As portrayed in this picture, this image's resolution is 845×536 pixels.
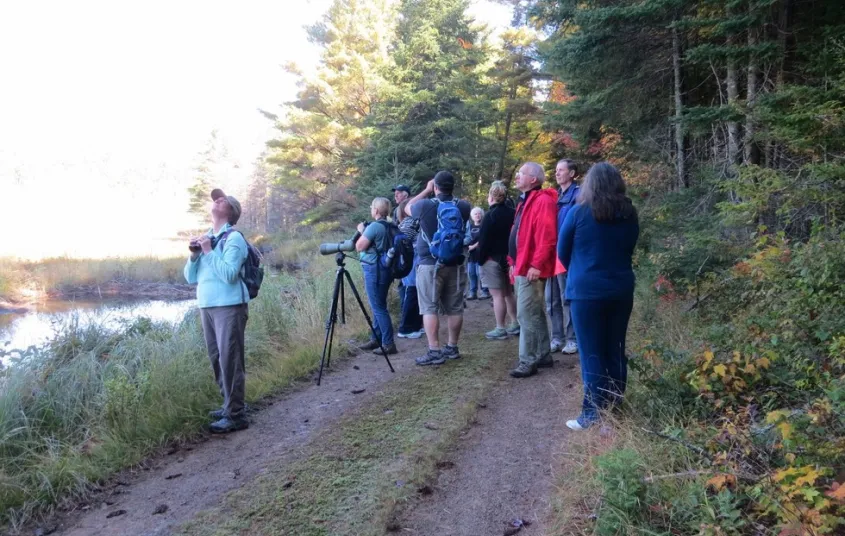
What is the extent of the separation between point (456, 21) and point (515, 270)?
1758 centimetres

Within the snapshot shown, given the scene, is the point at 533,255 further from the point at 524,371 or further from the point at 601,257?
the point at 601,257

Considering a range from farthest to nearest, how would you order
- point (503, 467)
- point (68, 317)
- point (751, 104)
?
1. point (68, 317)
2. point (751, 104)
3. point (503, 467)

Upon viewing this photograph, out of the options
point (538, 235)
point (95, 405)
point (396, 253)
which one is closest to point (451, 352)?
point (396, 253)

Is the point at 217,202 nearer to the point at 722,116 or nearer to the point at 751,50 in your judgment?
the point at 722,116

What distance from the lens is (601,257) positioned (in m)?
3.84

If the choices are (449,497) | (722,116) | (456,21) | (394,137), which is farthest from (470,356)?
(456,21)

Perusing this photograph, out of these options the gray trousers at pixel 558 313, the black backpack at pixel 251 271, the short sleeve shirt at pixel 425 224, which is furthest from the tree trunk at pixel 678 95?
the black backpack at pixel 251 271

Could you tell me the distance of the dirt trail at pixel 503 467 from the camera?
3137 millimetres

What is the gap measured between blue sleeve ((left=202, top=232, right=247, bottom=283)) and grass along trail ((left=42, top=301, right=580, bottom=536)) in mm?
1376

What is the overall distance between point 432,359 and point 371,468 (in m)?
2.58

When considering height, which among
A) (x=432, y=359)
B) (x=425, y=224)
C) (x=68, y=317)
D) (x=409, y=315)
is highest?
(x=425, y=224)

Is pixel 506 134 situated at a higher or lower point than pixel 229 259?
higher

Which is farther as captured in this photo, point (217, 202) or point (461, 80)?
point (461, 80)

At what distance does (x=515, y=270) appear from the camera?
549 centimetres
